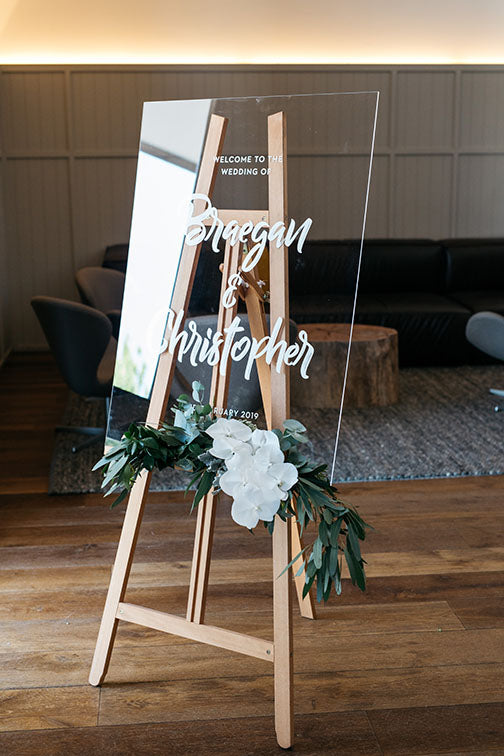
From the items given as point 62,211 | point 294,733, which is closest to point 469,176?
point 62,211

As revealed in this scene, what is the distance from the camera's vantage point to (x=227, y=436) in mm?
1793

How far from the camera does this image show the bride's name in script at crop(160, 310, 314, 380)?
1888 mm

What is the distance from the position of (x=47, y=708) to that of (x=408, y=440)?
8.45 feet

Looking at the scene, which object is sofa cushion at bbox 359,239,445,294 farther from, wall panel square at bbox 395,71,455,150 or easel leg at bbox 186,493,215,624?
easel leg at bbox 186,493,215,624

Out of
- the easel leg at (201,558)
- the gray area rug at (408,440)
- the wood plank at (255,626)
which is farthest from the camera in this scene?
the gray area rug at (408,440)

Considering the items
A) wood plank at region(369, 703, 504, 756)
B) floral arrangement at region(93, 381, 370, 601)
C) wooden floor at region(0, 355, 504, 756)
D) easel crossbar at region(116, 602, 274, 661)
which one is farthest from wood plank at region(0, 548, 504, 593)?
floral arrangement at region(93, 381, 370, 601)

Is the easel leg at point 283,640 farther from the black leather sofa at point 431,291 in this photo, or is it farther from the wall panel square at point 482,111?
the wall panel square at point 482,111

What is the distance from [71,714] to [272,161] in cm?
143

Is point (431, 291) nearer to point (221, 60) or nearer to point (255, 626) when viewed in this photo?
point (221, 60)

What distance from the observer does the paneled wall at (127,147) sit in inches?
253

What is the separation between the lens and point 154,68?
6395mm

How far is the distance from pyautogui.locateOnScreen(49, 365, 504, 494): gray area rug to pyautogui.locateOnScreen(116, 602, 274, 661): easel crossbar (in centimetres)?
115

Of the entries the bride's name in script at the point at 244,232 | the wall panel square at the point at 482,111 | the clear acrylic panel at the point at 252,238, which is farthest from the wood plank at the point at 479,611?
the wall panel square at the point at 482,111

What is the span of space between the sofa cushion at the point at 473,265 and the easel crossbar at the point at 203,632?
16.2ft
